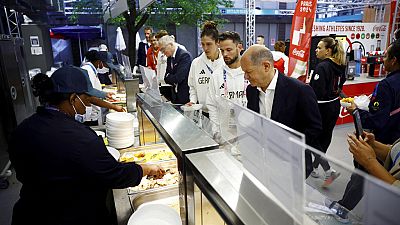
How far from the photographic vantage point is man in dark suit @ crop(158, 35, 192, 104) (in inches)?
153

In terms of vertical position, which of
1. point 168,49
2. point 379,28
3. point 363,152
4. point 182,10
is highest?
point 182,10

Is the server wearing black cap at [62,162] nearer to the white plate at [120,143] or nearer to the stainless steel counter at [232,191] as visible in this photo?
the stainless steel counter at [232,191]

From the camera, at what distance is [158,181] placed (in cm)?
204

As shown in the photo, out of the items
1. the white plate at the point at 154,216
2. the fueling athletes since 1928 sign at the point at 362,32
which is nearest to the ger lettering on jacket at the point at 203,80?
the white plate at the point at 154,216

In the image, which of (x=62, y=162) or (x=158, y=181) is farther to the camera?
(x=158, y=181)

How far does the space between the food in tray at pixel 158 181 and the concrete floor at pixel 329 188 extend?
3.74 ft

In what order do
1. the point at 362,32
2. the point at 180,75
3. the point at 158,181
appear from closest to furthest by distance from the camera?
the point at 158,181, the point at 180,75, the point at 362,32

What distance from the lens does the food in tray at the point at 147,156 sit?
2275 millimetres

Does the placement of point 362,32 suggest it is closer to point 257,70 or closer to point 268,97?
point 268,97

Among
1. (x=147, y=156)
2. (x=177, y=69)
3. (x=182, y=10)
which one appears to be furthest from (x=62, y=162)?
(x=182, y=10)

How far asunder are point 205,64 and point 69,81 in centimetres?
194

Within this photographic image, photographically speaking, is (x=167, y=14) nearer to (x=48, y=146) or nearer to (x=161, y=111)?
(x=161, y=111)

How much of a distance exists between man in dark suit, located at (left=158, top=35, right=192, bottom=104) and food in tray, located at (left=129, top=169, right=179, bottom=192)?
1912mm

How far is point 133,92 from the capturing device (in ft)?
12.7
